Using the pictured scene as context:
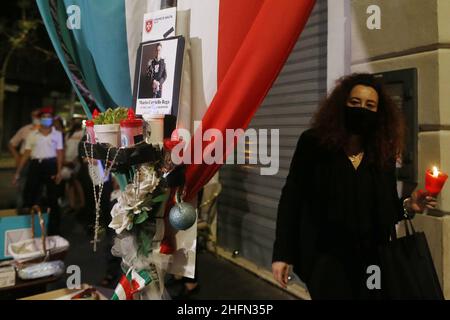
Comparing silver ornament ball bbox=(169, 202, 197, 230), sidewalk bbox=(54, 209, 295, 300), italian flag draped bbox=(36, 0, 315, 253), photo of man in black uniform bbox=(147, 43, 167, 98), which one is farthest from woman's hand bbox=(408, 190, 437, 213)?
sidewalk bbox=(54, 209, 295, 300)

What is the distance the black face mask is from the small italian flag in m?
1.21

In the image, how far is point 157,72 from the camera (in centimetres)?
190

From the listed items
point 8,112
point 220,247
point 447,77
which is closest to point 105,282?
point 220,247

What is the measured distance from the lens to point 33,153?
5.55 metres

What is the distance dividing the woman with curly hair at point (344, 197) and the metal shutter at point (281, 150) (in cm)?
144

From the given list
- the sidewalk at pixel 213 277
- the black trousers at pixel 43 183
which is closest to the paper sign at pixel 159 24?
the sidewalk at pixel 213 277

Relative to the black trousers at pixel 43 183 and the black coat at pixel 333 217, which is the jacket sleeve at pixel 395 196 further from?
the black trousers at pixel 43 183

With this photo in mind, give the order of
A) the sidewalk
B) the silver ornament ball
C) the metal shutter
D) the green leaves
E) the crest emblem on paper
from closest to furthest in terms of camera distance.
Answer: the silver ornament ball
the green leaves
the crest emblem on paper
the metal shutter
the sidewalk

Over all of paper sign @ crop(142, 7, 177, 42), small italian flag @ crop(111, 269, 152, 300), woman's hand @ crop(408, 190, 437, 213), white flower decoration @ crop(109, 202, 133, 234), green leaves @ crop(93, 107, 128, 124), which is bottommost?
small italian flag @ crop(111, 269, 152, 300)

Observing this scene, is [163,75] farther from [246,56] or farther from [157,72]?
[246,56]

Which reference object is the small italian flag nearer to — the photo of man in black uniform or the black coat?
the black coat

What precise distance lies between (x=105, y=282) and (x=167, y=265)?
7.62 feet

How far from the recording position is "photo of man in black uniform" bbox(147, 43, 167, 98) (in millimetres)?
1874

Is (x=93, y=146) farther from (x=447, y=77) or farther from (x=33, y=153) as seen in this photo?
(x=33, y=153)
